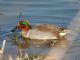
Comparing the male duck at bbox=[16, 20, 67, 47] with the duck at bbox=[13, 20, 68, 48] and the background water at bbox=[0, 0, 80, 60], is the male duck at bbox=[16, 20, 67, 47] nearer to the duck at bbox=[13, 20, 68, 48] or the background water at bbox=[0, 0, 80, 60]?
the duck at bbox=[13, 20, 68, 48]

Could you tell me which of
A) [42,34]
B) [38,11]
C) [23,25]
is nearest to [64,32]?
[42,34]

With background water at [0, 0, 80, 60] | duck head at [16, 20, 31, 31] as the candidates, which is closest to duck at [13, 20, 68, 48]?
duck head at [16, 20, 31, 31]

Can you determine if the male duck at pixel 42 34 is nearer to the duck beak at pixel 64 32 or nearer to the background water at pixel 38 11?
the duck beak at pixel 64 32

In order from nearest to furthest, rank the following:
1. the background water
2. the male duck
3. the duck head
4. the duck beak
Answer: the duck beak < the male duck < the duck head < the background water

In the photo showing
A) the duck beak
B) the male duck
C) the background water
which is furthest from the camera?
the background water

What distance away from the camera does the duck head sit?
9.52 metres

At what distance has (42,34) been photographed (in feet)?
31.0

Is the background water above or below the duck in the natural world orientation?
above

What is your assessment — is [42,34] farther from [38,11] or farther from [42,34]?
[38,11]

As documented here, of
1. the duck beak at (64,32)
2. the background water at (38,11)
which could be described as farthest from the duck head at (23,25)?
the duck beak at (64,32)

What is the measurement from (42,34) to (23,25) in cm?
59

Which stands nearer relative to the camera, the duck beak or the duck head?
the duck beak

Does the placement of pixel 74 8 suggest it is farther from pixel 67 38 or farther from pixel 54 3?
pixel 67 38

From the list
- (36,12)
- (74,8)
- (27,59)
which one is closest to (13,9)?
(36,12)
